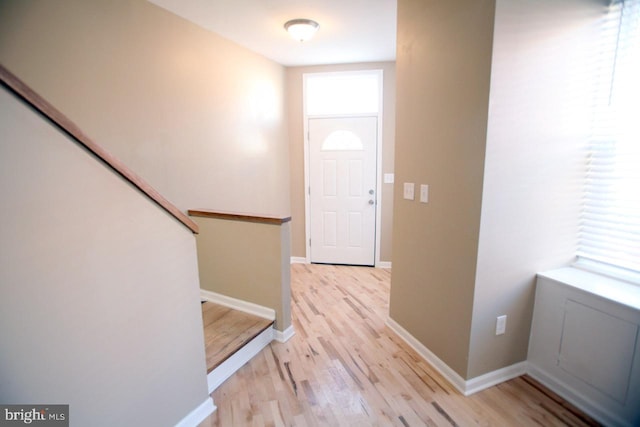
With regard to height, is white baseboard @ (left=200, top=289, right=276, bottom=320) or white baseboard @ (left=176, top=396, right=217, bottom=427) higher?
white baseboard @ (left=200, top=289, right=276, bottom=320)

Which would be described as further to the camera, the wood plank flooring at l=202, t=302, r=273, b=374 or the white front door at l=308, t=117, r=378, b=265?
the white front door at l=308, t=117, r=378, b=265

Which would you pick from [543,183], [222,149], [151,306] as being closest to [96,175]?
[151,306]

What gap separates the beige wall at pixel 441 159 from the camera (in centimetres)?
172

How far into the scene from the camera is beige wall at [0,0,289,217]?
177 cm

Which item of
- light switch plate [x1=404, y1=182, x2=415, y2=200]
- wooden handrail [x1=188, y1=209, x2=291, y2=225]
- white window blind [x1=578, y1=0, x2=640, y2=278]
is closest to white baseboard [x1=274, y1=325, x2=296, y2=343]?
wooden handrail [x1=188, y1=209, x2=291, y2=225]

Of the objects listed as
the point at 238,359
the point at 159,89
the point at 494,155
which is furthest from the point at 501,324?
the point at 159,89

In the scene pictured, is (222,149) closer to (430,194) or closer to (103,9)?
(103,9)

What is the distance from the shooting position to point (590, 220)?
1947 mm

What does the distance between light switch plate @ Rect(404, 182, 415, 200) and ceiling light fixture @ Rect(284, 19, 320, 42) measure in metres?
1.61

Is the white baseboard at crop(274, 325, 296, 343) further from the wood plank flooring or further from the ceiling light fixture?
the ceiling light fixture

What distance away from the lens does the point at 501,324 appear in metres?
1.92

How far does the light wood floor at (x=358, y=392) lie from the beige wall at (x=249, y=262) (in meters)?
0.38

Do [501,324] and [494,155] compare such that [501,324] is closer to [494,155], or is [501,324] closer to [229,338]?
[494,155]

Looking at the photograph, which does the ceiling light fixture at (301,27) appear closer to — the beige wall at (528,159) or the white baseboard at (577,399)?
the beige wall at (528,159)
